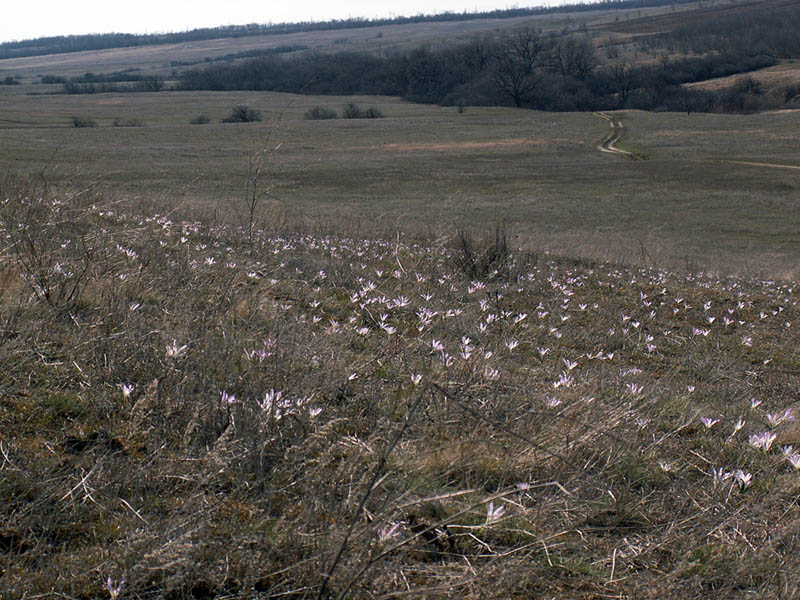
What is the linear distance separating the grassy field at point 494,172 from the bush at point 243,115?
3.11 m

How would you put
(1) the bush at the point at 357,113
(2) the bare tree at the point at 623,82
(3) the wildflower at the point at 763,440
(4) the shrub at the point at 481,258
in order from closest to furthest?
(3) the wildflower at the point at 763,440 → (4) the shrub at the point at 481,258 → (1) the bush at the point at 357,113 → (2) the bare tree at the point at 623,82

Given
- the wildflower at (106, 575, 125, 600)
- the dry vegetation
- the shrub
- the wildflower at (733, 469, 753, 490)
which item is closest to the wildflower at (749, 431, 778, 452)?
the dry vegetation

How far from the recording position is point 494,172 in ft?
153

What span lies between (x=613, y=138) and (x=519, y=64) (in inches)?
2099

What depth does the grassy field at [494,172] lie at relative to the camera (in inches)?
997

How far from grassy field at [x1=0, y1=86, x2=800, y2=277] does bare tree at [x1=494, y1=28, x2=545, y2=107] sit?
26.9 metres

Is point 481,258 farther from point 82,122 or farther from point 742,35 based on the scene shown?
point 742,35

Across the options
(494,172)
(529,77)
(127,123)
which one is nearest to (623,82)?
(529,77)

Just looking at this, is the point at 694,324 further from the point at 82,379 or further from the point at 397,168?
the point at 397,168

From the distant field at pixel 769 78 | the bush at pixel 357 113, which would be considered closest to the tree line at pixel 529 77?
the distant field at pixel 769 78

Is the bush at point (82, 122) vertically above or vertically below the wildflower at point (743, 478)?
above

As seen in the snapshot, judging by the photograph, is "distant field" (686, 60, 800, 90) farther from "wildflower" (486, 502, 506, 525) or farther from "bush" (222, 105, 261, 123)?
"wildflower" (486, 502, 506, 525)

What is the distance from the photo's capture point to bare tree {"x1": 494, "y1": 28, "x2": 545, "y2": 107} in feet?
349

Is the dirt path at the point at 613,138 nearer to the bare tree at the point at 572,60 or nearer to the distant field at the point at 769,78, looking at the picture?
the distant field at the point at 769,78
